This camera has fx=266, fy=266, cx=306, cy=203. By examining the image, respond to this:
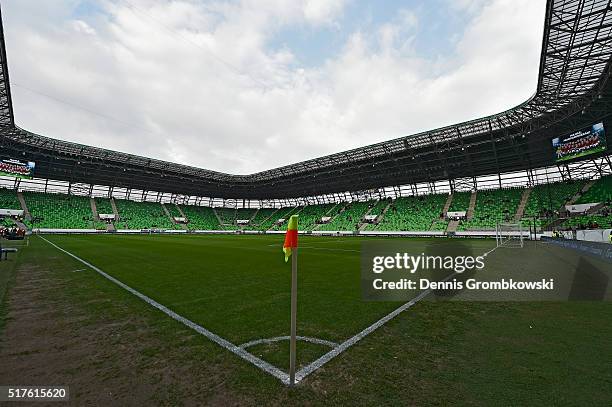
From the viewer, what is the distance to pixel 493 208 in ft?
152

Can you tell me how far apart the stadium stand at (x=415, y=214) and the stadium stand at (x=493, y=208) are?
9.74 ft

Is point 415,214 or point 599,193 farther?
point 415,214

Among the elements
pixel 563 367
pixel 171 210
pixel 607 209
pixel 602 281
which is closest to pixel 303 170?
pixel 171 210

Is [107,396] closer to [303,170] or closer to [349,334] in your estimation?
[349,334]

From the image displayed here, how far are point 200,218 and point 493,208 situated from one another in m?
69.2

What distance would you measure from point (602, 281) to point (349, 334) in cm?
993

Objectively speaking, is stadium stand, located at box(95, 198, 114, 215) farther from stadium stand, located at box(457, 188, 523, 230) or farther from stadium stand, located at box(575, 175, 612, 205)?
stadium stand, located at box(575, 175, 612, 205)

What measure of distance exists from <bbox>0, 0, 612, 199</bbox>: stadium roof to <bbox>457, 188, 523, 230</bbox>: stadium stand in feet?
14.0

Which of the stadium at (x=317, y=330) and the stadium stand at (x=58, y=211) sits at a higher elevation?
the stadium stand at (x=58, y=211)

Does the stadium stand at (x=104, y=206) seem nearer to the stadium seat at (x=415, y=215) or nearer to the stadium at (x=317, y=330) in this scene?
the stadium at (x=317, y=330)

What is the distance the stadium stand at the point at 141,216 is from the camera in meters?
62.1

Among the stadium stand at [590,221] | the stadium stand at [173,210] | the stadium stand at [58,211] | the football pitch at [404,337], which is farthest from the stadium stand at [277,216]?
the football pitch at [404,337]

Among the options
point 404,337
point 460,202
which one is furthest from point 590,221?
point 404,337

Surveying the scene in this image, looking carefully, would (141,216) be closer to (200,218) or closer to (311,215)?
(200,218)
